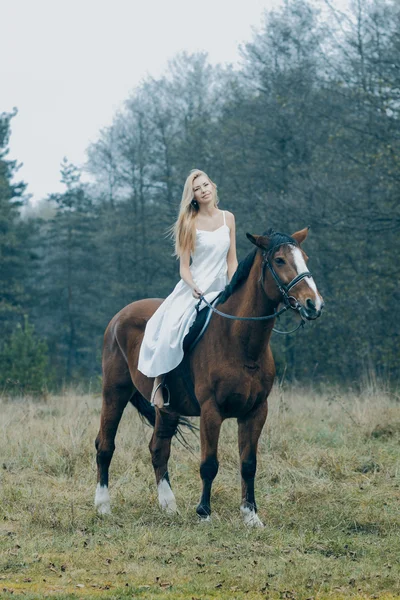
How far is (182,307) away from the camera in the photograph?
676 cm

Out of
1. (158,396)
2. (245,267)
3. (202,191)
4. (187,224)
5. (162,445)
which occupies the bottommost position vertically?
(162,445)

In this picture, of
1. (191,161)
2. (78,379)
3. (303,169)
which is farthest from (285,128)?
(78,379)

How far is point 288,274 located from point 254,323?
22.1 inches

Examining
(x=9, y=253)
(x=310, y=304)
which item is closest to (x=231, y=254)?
(x=310, y=304)

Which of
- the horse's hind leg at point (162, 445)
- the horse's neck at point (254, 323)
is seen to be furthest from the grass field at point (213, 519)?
the horse's neck at point (254, 323)

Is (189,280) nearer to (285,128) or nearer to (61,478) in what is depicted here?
(61,478)

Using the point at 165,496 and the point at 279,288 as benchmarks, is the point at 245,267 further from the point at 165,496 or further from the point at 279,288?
the point at 165,496

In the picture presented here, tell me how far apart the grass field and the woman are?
1.21 meters

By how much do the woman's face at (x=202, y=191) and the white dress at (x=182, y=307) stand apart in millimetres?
261

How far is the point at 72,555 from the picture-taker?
5250 millimetres

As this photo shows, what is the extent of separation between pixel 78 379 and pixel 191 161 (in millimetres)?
8117

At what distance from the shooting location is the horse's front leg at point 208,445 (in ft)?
19.9

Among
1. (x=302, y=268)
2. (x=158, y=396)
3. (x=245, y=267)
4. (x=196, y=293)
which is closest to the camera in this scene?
(x=302, y=268)

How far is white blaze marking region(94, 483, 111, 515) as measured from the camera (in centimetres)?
676
